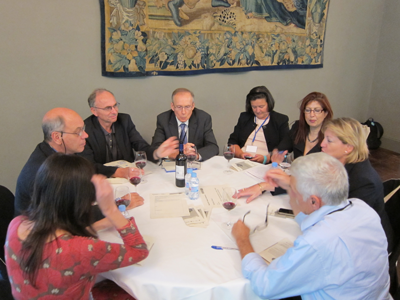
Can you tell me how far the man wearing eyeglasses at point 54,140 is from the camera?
1750 mm

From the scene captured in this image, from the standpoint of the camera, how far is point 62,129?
1.98 meters

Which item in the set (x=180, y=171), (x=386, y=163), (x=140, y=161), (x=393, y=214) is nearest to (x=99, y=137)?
(x=140, y=161)

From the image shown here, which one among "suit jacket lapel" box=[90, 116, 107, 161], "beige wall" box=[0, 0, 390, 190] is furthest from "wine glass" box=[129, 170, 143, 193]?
"beige wall" box=[0, 0, 390, 190]

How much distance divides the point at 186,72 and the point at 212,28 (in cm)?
69

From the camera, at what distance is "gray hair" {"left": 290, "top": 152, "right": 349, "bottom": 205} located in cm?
127

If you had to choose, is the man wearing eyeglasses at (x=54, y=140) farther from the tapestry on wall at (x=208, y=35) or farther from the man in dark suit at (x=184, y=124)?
the tapestry on wall at (x=208, y=35)

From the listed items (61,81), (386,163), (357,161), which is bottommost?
(386,163)

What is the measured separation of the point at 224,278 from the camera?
1243mm

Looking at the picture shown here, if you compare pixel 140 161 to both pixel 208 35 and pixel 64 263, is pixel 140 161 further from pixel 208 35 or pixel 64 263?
pixel 208 35

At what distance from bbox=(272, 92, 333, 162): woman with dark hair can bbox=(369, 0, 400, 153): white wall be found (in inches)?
151

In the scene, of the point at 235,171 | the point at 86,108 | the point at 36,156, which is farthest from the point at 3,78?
the point at 235,171

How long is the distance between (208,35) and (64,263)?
3526mm

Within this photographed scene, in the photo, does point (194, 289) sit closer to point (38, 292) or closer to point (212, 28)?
point (38, 292)

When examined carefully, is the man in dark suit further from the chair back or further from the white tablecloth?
the chair back
